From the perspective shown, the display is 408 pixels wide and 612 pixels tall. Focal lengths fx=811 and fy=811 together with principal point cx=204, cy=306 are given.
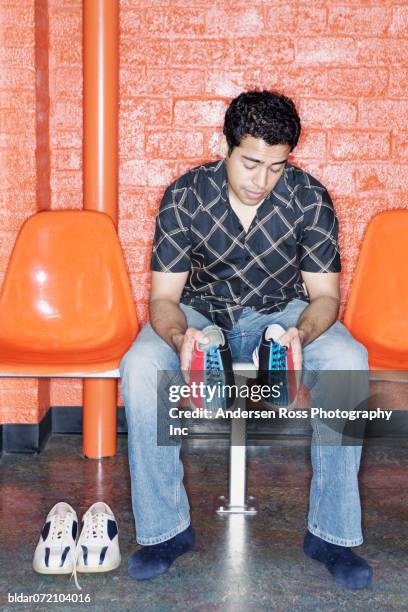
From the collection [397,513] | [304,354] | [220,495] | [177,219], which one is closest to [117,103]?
[177,219]

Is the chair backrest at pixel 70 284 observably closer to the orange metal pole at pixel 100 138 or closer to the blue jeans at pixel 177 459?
the orange metal pole at pixel 100 138

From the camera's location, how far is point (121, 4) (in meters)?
3.03

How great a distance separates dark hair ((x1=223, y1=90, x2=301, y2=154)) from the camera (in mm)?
2246

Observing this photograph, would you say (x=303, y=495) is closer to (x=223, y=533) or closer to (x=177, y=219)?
(x=223, y=533)

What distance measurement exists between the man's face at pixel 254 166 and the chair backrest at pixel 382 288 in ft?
1.67

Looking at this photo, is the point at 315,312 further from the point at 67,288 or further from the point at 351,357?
the point at 67,288

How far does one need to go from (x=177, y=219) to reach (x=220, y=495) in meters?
0.96

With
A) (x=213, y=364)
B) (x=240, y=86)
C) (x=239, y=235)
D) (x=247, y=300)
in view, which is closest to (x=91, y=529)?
(x=213, y=364)

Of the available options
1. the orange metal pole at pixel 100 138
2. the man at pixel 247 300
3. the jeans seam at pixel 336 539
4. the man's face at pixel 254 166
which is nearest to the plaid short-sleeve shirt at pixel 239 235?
the man at pixel 247 300

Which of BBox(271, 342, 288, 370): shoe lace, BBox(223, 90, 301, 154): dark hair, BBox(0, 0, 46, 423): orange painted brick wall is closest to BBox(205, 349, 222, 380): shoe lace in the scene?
BBox(271, 342, 288, 370): shoe lace

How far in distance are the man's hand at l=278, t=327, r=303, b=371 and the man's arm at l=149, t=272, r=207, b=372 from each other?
0.21 m

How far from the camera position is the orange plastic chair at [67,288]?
106 inches

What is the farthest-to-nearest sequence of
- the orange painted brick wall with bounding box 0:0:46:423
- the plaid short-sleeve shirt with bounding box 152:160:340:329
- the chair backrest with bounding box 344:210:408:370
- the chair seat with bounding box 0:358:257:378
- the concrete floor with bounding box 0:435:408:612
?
the orange painted brick wall with bounding box 0:0:46:423
the chair backrest with bounding box 344:210:408:370
the plaid short-sleeve shirt with bounding box 152:160:340:329
the chair seat with bounding box 0:358:257:378
the concrete floor with bounding box 0:435:408:612

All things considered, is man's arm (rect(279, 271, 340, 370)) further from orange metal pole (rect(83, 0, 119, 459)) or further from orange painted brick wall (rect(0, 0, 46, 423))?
orange painted brick wall (rect(0, 0, 46, 423))
